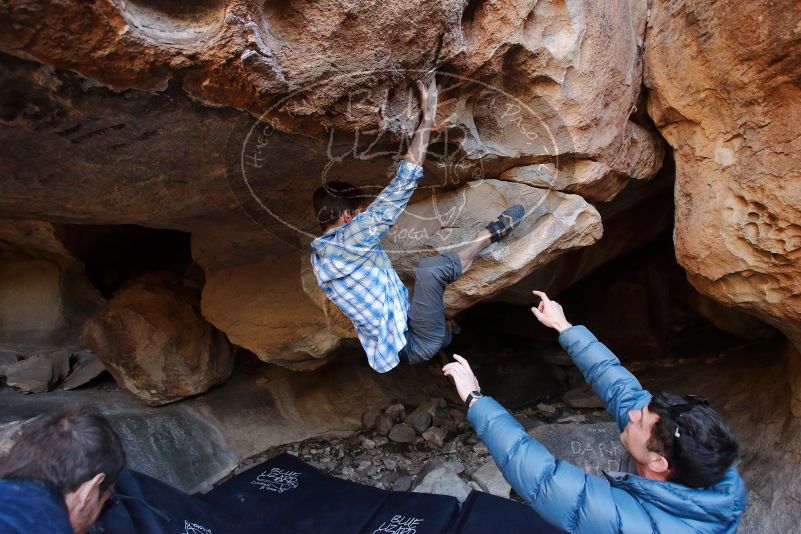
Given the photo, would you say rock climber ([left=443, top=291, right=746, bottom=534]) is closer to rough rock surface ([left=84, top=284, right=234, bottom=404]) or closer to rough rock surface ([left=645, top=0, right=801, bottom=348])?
rough rock surface ([left=645, top=0, right=801, bottom=348])

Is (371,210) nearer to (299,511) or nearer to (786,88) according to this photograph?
(786,88)

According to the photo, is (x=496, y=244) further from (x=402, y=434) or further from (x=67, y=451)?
(x=402, y=434)

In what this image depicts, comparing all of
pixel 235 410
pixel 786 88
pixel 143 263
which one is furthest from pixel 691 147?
pixel 143 263

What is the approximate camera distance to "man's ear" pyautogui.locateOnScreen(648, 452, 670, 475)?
1.28 meters

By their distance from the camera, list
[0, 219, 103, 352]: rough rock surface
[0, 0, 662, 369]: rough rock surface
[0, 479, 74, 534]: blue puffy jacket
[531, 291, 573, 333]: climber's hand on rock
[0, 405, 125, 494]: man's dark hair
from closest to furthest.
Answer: [0, 479, 74, 534]: blue puffy jacket
[0, 405, 125, 494]: man's dark hair
[0, 0, 662, 369]: rough rock surface
[531, 291, 573, 333]: climber's hand on rock
[0, 219, 103, 352]: rough rock surface

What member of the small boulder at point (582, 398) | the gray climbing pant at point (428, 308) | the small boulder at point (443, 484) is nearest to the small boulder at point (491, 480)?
the small boulder at point (443, 484)

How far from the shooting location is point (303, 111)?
65.4 inches

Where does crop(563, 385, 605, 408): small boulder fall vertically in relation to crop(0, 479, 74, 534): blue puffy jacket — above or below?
below

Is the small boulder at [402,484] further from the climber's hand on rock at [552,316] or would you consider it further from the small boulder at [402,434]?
the climber's hand on rock at [552,316]

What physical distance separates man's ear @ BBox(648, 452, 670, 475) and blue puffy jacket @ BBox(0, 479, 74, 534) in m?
1.37

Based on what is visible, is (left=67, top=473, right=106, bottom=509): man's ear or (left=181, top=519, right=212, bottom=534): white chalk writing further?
(left=181, top=519, right=212, bottom=534): white chalk writing

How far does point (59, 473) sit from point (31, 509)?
0.33 ft

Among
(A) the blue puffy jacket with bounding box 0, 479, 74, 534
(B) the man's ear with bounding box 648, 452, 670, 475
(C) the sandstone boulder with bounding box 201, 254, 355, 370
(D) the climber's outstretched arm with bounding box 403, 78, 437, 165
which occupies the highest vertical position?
(D) the climber's outstretched arm with bounding box 403, 78, 437, 165

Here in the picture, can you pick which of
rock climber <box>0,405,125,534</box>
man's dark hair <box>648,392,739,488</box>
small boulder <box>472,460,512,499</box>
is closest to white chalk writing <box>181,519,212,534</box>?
rock climber <box>0,405,125,534</box>
